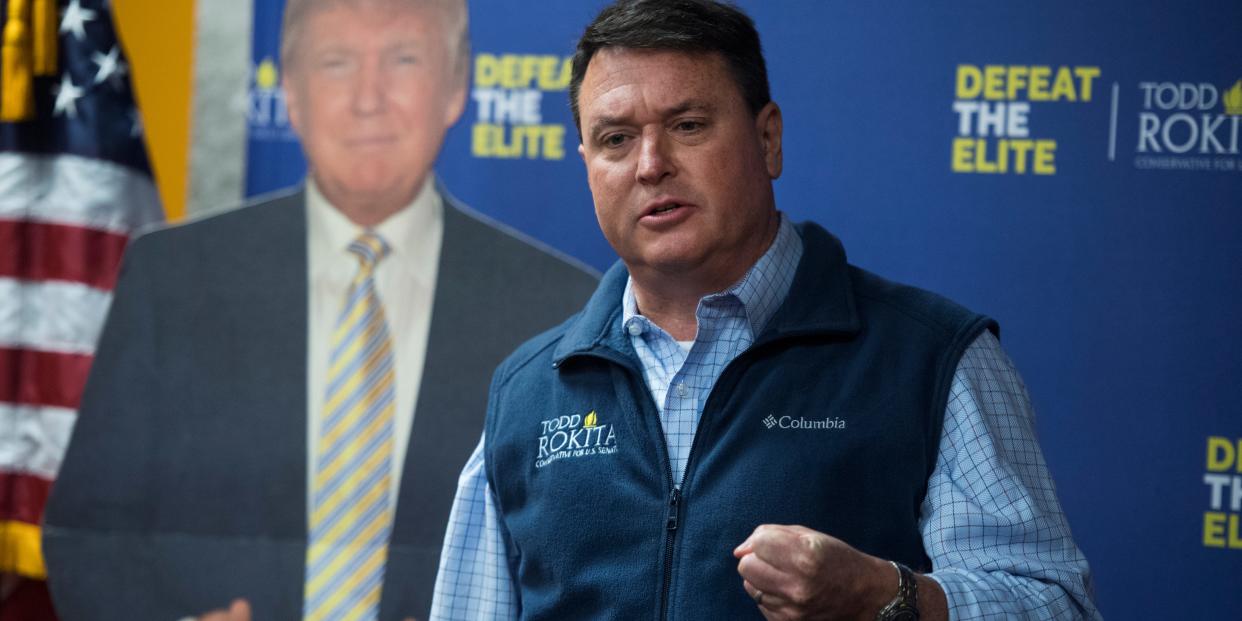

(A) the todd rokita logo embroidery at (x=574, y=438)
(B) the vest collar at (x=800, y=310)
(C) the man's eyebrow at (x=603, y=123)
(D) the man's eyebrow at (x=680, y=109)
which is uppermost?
(D) the man's eyebrow at (x=680, y=109)

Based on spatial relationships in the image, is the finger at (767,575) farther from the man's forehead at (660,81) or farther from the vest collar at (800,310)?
the man's forehead at (660,81)

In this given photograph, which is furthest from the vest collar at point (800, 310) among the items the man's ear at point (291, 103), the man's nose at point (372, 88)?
the man's ear at point (291, 103)

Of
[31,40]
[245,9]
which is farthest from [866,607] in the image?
[31,40]

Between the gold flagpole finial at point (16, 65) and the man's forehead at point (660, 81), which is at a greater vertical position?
the gold flagpole finial at point (16, 65)

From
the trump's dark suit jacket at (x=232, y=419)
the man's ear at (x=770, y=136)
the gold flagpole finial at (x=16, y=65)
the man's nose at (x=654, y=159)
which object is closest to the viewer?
the man's nose at (x=654, y=159)

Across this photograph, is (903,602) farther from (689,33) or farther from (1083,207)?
(1083,207)

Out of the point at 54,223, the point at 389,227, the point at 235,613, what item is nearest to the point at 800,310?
the point at 389,227

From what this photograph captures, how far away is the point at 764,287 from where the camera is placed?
165 centimetres

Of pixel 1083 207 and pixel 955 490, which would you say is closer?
pixel 955 490

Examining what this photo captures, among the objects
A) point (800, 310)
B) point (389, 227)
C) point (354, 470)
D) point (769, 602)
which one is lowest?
point (354, 470)

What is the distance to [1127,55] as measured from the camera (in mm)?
2271

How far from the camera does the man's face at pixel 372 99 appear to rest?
2658mm

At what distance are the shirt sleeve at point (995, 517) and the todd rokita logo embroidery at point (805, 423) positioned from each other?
0.13 meters

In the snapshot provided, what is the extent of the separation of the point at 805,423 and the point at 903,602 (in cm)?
29
